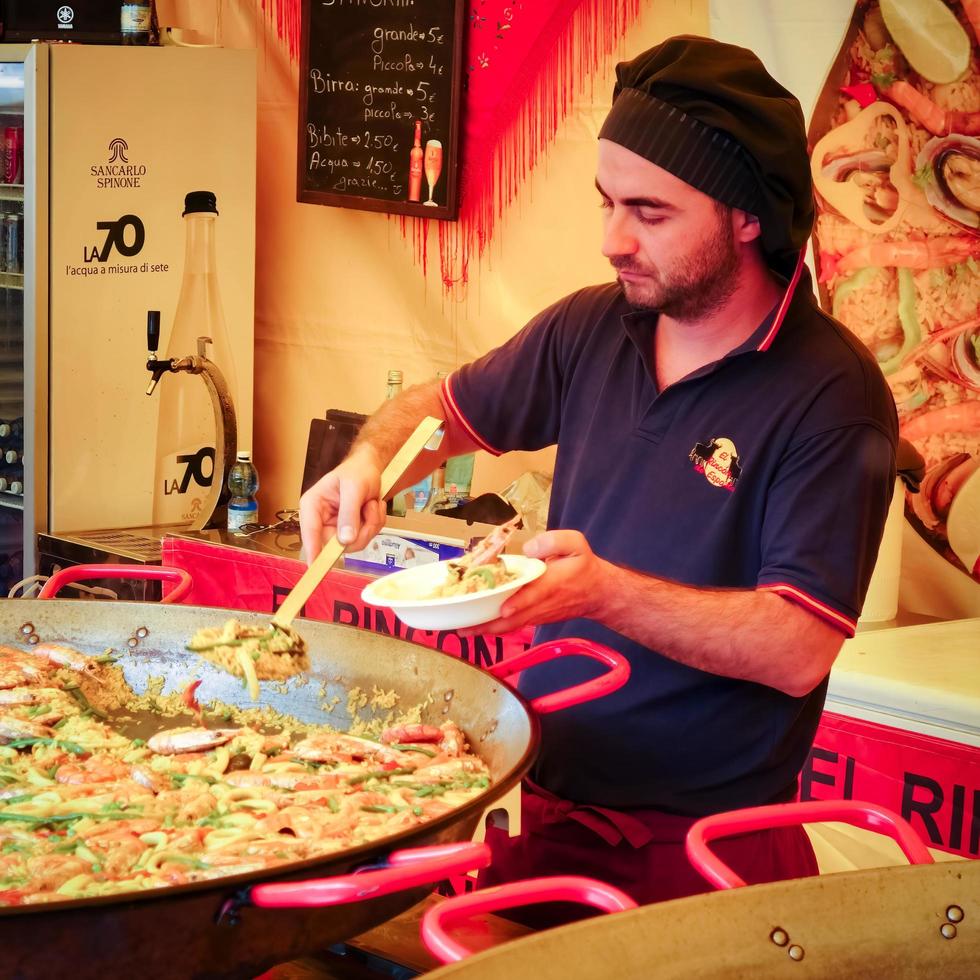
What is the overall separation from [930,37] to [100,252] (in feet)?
9.43

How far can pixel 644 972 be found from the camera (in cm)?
123

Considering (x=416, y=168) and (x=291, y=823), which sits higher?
(x=416, y=168)

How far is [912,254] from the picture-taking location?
358 cm

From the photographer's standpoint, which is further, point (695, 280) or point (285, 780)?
point (695, 280)

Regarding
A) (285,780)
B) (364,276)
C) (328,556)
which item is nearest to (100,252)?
(364,276)

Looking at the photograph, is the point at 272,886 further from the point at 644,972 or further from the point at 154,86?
the point at 154,86

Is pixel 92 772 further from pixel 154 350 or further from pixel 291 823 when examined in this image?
pixel 154 350

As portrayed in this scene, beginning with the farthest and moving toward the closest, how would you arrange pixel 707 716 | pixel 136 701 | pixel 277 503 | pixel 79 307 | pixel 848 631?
pixel 277 503
pixel 79 307
pixel 136 701
pixel 707 716
pixel 848 631

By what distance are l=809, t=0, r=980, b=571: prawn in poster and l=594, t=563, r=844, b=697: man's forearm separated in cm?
177

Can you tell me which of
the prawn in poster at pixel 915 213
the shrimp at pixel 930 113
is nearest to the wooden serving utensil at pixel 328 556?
the prawn in poster at pixel 915 213

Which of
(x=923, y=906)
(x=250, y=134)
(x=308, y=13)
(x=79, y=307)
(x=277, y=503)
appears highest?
(x=308, y=13)

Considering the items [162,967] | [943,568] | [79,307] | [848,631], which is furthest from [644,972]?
[79,307]

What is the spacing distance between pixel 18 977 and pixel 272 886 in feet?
0.79

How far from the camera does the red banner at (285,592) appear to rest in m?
3.57
